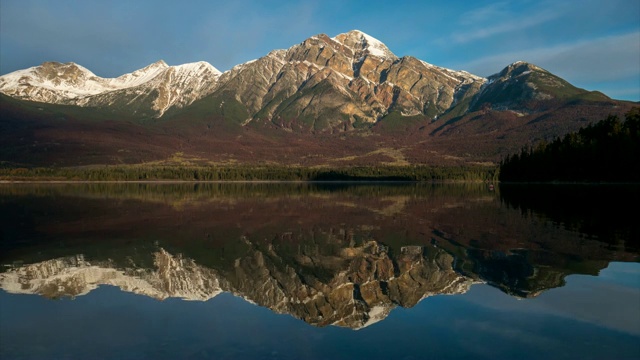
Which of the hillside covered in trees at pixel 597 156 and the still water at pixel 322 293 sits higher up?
the hillside covered in trees at pixel 597 156

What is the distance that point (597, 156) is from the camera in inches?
4729

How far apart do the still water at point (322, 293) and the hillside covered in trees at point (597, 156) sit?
84.7 m

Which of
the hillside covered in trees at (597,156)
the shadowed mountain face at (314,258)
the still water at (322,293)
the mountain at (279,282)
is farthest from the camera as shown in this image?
the hillside covered in trees at (597,156)

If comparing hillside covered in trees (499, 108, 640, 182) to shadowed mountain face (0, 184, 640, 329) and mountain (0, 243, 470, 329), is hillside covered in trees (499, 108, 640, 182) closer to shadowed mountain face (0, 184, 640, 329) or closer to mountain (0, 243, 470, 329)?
shadowed mountain face (0, 184, 640, 329)

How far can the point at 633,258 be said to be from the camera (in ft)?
89.6

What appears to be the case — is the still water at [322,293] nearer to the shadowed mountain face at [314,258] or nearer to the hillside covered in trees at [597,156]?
the shadowed mountain face at [314,258]

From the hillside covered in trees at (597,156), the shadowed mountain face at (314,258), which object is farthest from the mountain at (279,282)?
the hillside covered in trees at (597,156)

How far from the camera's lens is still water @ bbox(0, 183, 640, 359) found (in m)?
14.9

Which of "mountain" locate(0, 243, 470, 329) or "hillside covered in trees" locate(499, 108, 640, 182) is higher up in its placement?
"hillside covered in trees" locate(499, 108, 640, 182)

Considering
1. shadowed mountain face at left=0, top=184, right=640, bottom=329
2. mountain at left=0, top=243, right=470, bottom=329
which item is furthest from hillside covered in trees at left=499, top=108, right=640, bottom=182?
mountain at left=0, top=243, right=470, bottom=329

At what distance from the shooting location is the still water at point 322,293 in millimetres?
14914

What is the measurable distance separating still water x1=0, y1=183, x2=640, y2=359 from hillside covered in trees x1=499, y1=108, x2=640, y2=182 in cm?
8472

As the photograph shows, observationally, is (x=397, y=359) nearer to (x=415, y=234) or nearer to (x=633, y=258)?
(x=633, y=258)

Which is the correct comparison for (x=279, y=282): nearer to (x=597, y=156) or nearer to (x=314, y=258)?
(x=314, y=258)
